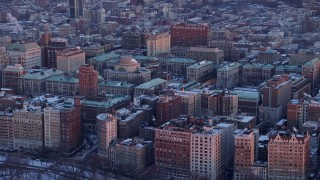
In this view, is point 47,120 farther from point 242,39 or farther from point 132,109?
point 242,39

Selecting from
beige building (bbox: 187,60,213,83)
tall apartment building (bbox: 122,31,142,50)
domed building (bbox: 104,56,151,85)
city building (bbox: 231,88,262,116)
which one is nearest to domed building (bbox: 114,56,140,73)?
domed building (bbox: 104,56,151,85)

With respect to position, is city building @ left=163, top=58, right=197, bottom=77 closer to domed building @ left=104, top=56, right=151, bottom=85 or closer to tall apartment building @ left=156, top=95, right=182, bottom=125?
domed building @ left=104, top=56, right=151, bottom=85

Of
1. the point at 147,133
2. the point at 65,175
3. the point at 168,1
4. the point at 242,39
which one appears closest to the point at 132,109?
the point at 147,133

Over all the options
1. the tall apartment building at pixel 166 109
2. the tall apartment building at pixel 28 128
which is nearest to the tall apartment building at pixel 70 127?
the tall apartment building at pixel 28 128

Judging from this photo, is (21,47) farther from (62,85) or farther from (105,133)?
(105,133)

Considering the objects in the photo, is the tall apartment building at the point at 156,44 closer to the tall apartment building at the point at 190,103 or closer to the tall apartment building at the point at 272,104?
the tall apartment building at the point at 190,103

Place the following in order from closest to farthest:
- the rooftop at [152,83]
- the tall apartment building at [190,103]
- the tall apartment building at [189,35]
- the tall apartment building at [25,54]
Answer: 1. the tall apartment building at [190,103]
2. the rooftop at [152,83]
3. the tall apartment building at [25,54]
4. the tall apartment building at [189,35]
